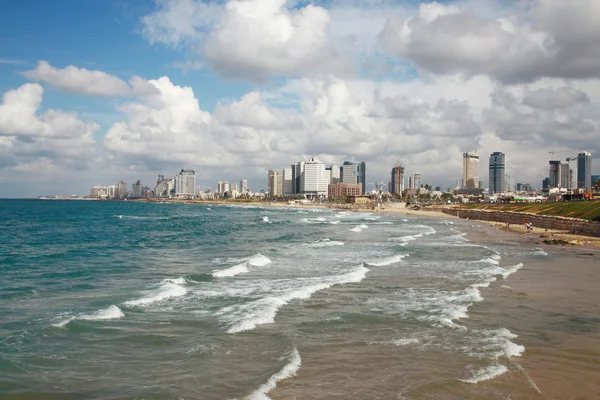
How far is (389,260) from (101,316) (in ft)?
66.2

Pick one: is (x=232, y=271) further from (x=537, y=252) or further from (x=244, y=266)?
(x=537, y=252)

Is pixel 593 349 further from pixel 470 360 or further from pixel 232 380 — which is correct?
pixel 232 380

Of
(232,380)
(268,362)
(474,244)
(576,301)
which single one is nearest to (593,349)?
(576,301)

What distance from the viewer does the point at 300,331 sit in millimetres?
15086

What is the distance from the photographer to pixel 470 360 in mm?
12297

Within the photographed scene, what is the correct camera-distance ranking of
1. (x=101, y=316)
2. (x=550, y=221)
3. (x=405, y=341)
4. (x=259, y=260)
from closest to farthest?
(x=405, y=341)
(x=101, y=316)
(x=259, y=260)
(x=550, y=221)

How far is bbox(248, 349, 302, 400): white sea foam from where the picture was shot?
1012 centimetres

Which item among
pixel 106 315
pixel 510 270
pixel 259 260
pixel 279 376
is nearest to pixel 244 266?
pixel 259 260

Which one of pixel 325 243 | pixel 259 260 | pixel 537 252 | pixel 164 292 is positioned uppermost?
pixel 164 292

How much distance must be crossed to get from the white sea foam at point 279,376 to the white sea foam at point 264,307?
3147mm

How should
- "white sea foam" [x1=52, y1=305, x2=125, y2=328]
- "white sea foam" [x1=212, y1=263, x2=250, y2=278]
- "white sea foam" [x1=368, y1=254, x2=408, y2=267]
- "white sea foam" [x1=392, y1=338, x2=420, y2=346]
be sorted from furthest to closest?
1. "white sea foam" [x1=368, y1=254, x2=408, y2=267]
2. "white sea foam" [x1=212, y1=263, x2=250, y2=278]
3. "white sea foam" [x1=52, y1=305, x2=125, y2=328]
4. "white sea foam" [x1=392, y1=338, x2=420, y2=346]

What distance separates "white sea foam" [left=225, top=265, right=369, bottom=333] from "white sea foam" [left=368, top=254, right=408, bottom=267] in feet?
19.9

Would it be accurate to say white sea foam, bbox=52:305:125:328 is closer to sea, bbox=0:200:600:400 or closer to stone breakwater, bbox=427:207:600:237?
sea, bbox=0:200:600:400

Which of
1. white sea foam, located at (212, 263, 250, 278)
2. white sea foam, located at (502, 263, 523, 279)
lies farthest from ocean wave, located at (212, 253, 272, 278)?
white sea foam, located at (502, 263, 523, 279)
